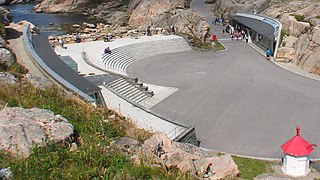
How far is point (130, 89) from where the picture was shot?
25469 mm

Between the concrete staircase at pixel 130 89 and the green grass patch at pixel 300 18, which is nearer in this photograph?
the concrete staircase at pixel 130 89

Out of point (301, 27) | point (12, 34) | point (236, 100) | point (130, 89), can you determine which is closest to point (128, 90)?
point (130, 89)

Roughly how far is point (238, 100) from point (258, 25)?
22.3 meters

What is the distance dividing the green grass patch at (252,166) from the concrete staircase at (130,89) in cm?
1065

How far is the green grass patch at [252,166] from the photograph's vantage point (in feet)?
45.4

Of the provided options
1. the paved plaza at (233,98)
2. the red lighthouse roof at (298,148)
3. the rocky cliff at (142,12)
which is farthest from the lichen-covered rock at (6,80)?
the rocky cliff at (142,12)

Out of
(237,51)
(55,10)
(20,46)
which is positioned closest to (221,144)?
(20,46)

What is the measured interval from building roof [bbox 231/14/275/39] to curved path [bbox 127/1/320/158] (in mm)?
3391

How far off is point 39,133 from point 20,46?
16.3m

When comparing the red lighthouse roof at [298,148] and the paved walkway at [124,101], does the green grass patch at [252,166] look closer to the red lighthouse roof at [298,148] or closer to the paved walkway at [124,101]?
the red lighthouse roof at [298,148]

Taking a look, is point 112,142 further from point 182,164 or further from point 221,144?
point 221,144

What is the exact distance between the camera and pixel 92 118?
447 inches

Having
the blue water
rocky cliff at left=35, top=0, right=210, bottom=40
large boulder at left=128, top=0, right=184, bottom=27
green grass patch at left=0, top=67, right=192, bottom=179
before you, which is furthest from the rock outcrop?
the blue water

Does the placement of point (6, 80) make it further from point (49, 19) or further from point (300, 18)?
point (49, 19)
